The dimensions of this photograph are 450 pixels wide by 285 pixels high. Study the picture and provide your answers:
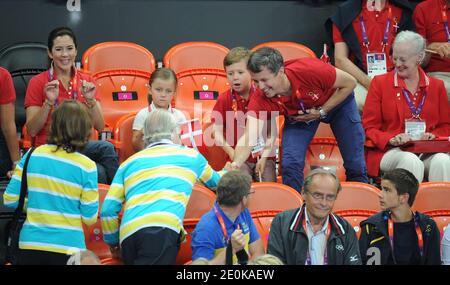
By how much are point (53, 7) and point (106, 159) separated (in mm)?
2531

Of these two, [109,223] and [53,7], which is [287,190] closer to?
[109,223]

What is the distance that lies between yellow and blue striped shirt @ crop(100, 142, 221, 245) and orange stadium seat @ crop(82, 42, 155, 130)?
2.02m

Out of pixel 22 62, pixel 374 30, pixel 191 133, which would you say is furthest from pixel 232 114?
pixel 22 62

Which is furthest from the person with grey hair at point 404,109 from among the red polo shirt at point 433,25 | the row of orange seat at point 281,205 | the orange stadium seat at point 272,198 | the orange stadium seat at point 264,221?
the orange stadium seat at point 264,221

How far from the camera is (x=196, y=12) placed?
25.6 ft

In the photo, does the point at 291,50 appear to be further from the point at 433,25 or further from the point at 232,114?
the point at 232,114

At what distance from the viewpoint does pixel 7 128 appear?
19.3 ft

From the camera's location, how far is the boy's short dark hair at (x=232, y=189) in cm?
454

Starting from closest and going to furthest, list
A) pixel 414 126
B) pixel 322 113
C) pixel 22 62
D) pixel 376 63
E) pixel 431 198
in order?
1. pixel 431 198
2. pixel 322 113
3. pixel 414 126
4. pixel 22 62
5. pixel 376 63

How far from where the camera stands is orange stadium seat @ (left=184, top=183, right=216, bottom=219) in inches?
199

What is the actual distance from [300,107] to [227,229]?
1.40m

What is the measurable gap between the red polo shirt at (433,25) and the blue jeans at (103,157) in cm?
289

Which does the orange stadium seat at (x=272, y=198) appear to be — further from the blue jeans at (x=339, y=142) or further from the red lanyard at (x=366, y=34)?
the red lanyard at (x=366, y=34)
